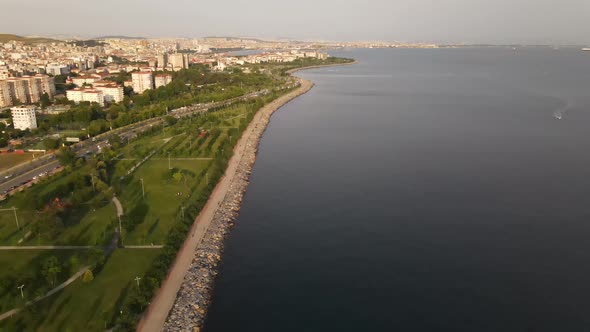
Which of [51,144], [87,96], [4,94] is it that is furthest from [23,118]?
[4,94]

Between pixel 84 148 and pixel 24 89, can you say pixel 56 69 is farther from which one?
pixel 84 148

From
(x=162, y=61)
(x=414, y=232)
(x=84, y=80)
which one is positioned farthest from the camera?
(x=162, y=61)

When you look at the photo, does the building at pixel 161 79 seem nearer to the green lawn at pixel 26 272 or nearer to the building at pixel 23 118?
the building at pixel 23 118

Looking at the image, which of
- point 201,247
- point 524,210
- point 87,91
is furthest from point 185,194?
point 87,91

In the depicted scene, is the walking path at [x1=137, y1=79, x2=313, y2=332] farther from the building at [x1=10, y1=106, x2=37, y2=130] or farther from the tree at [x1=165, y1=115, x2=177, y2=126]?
the building at [x1=10, y1=106, x2=37, y2=130]

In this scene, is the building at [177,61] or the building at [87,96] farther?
the building at [177,61]

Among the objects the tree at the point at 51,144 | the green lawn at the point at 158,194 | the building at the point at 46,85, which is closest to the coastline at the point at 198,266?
the green lawn at the point at 158,194
